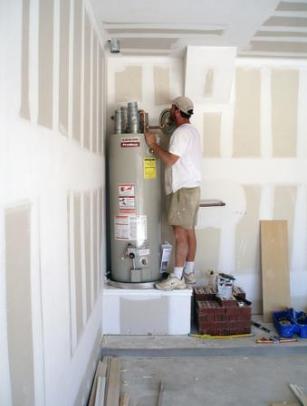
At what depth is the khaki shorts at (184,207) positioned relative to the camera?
3.03m

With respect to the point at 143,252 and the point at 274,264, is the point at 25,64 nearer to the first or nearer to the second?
the point at 143,252

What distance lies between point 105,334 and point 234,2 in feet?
8.59

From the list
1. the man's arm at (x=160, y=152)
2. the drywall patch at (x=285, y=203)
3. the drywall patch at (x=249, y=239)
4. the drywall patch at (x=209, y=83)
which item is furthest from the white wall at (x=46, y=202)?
the drywall patch at (x=285, y=203)

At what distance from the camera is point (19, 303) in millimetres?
1122

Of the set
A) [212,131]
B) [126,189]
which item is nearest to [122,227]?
[126,189]

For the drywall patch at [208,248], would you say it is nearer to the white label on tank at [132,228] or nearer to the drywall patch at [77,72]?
the white label on tank at [132,228]

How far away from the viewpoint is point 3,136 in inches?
38.5

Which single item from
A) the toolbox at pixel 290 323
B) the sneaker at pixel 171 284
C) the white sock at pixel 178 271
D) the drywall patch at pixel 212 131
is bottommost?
the toolbox at pixel 290 323

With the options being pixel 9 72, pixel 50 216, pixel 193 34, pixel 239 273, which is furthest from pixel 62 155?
pixel 239 273

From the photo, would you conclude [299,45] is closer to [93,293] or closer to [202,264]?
[202,264]

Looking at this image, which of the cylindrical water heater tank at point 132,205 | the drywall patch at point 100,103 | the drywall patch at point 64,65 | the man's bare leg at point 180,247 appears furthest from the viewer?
the man's bare leg at point 180,247

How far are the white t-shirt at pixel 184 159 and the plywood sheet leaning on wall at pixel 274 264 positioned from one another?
97 centimetres

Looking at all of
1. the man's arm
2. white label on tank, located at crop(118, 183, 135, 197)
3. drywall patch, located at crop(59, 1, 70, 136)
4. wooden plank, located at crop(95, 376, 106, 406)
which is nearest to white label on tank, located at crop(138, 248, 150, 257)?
white label on tank, located at crop(118, 183, 135, 197)

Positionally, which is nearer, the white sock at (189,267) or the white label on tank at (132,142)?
the white label on tank at (132,142)
